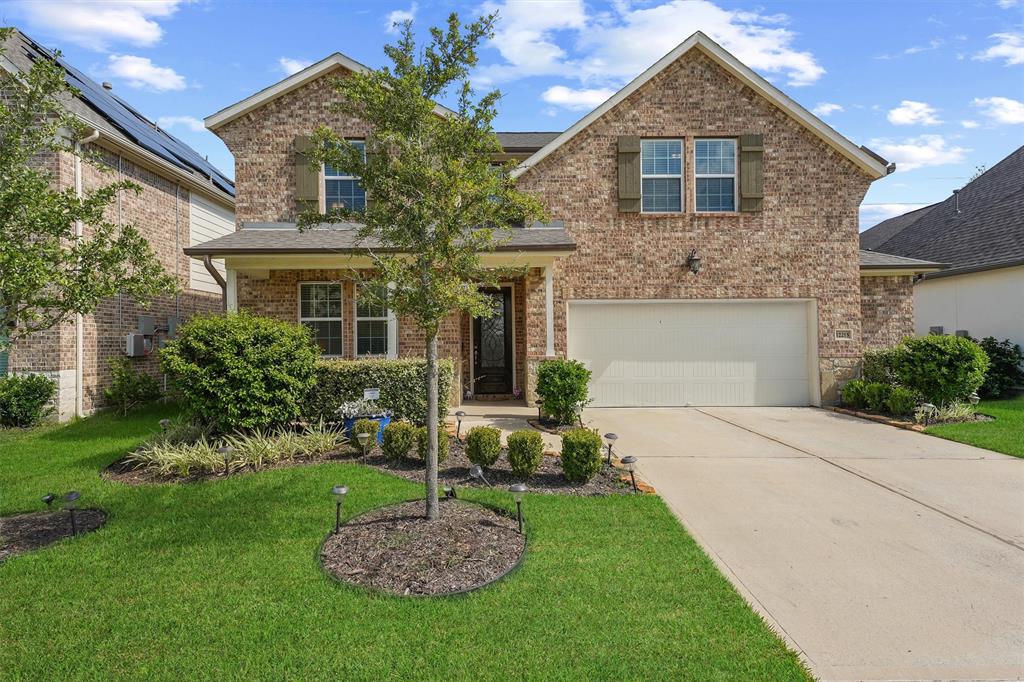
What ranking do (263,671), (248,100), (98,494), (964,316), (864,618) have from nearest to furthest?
(263,671) → (864,618) → (98,494) → (248,100) → (964,316)

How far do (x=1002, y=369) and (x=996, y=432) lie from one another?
5087 millimetres

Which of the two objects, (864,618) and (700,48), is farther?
(700,48)

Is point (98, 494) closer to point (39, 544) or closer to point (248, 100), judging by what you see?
point (39, 544)

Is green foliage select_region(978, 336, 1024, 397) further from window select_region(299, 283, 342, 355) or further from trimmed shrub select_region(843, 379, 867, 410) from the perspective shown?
window select_region(299, 283, 342, 355)

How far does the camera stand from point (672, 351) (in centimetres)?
1141

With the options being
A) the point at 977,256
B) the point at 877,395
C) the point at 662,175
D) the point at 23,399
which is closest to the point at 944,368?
the point at 877,395

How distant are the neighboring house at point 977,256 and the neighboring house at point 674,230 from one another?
4197 millimetres

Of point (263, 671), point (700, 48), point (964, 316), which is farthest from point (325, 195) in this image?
point (964, 316)

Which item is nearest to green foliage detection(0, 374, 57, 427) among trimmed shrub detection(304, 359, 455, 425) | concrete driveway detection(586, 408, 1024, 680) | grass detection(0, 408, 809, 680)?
trimmed shrub detection(304, 359, 455, 425)

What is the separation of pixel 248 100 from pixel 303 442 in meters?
7.74

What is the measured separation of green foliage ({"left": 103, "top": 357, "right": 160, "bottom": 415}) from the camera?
10.3 m

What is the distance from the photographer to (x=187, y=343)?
6.69 meters

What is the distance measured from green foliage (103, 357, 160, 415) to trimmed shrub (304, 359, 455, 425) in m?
5.07

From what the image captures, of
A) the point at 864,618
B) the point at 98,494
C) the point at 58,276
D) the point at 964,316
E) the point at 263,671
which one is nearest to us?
the point at 263,671
